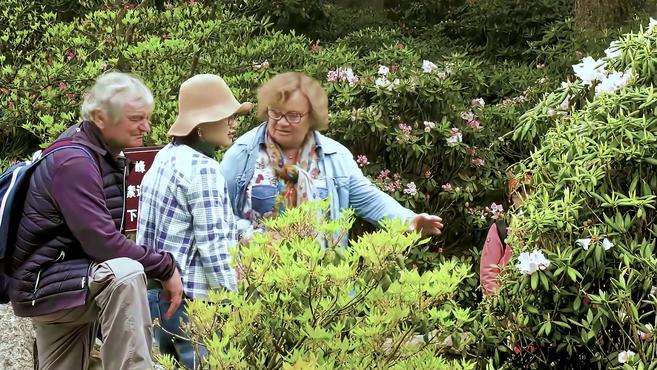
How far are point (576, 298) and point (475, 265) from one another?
358 centimetres

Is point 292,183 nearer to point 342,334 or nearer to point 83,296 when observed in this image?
point 83,296

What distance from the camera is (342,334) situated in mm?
3021

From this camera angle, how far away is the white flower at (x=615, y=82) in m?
3.92

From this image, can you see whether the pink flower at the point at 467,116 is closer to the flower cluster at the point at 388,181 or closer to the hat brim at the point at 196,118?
the flower cluster at the point at 388,181

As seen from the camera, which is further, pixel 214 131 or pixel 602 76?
pixel 214 131

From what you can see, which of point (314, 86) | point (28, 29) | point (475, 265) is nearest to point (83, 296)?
point (314, 86)

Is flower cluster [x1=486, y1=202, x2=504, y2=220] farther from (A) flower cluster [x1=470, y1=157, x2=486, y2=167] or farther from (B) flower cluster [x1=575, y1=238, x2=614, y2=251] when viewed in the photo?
(B) flower cluster [x1=575, y1=238, x2=614, y2=251]

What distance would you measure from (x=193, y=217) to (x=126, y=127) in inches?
18.5

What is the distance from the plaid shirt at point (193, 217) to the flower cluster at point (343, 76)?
10.6 feet

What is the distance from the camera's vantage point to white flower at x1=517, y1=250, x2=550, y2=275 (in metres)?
3.65

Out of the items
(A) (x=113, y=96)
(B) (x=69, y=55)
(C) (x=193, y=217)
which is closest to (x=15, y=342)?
(C) (x=193, y=217)

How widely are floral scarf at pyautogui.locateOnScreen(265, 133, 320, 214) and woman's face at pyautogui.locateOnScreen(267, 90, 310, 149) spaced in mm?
50

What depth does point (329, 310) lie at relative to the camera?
2.90 metres

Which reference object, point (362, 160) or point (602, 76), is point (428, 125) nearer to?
point (362, 160)
